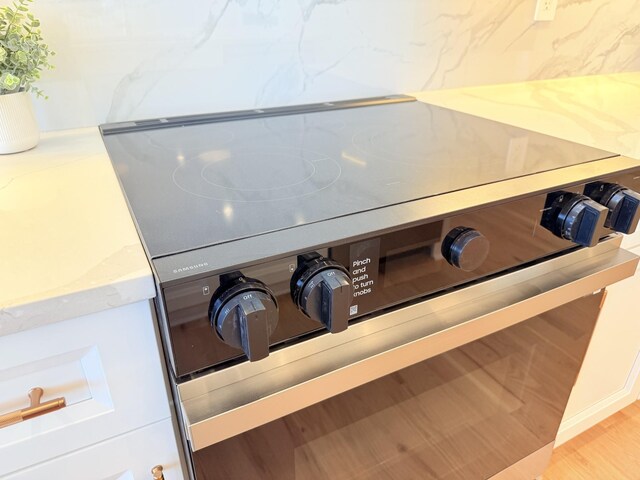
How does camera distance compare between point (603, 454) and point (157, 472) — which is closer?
point (157, 472)

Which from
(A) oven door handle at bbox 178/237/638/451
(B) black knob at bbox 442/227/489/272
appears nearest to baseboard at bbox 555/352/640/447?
(A) oven door handle at bbox 178/237/638/451

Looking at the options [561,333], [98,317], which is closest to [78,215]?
[98,317]

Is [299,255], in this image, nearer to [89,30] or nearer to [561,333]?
[561,333]

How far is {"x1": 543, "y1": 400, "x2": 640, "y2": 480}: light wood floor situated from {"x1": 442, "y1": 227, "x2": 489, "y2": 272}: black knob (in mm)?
1023

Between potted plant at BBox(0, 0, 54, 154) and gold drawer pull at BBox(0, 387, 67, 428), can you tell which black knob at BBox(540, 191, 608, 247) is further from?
potted plant at BBox(0, 0, 54, 154)

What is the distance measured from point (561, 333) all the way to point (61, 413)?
0.81 m

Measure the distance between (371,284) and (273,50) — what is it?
739 mm

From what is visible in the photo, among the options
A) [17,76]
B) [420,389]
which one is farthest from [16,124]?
[420,389]

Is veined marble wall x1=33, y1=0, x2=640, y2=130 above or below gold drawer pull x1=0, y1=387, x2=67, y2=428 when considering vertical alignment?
above

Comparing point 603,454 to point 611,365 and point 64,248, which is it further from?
point 64,248

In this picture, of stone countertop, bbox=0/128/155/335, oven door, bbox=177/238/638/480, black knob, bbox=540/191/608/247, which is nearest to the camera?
stone countertop, bbox=0/128/155/335

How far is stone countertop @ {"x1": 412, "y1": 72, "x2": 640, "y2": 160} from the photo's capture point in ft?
3.10

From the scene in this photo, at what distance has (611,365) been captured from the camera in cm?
119

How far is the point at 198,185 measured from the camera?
667mm
